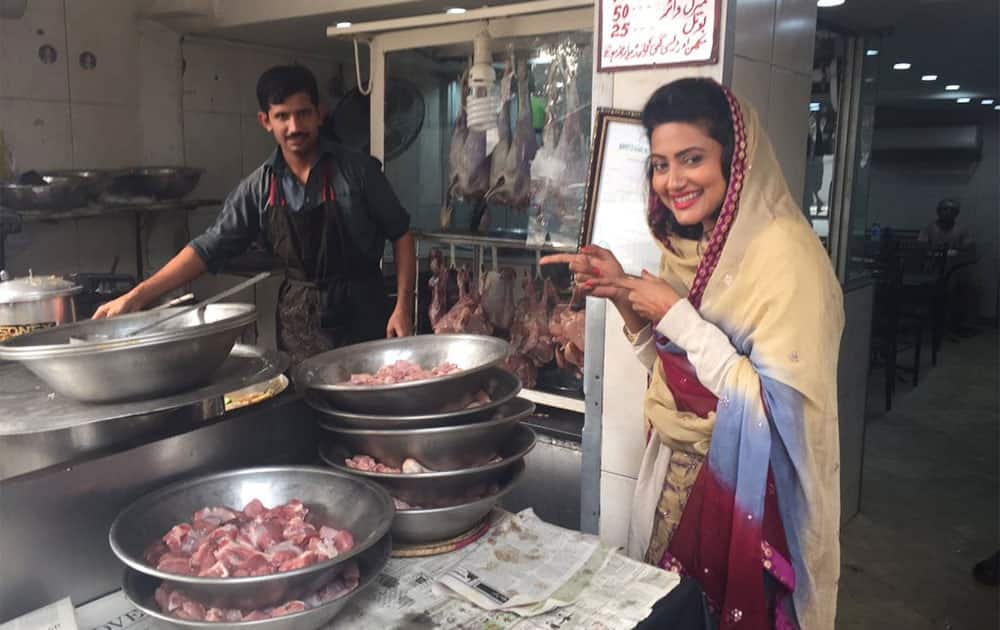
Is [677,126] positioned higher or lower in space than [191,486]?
higher

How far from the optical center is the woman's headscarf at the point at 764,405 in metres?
1.74

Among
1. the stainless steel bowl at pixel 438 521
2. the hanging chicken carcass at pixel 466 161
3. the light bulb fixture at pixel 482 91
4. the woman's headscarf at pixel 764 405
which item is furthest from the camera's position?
the hanging chicken carcass at pixel 466 161

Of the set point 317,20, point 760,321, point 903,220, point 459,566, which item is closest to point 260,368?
point 459,566

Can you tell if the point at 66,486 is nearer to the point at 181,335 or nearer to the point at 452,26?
the point at 181,335

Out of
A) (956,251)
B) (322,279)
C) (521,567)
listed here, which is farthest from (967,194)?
(521,567)

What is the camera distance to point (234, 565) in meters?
1.30

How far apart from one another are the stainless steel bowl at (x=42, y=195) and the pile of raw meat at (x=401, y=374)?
2.66 meters

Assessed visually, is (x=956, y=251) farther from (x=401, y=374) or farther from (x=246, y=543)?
(x=246, y=543)

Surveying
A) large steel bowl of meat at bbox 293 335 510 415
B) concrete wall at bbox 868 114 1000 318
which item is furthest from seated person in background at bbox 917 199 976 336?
large steel bowl of meat at bbox 293 335 510 415

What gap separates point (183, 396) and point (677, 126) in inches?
48.9

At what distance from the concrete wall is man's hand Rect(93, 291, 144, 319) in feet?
27.0

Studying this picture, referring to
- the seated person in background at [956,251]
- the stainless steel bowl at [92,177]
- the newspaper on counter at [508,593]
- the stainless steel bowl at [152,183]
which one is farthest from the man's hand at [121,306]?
the seated person in background at [956,251]

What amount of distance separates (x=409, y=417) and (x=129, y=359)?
1.67ft

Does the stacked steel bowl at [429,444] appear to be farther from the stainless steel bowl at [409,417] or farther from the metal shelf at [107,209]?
the metal shelf at [107,209]
